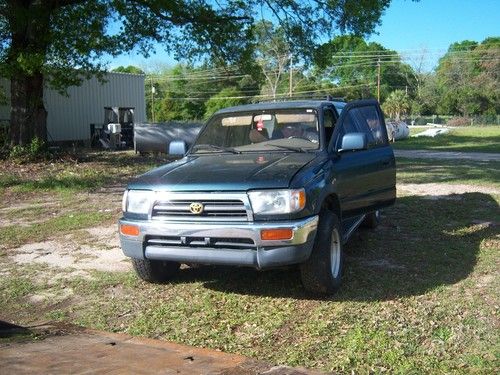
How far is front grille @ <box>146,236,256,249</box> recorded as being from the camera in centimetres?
463

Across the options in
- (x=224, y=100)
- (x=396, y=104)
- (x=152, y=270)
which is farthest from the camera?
(x=224, y=100)

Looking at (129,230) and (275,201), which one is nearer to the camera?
(275,201)

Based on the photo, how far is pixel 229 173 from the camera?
493 centimetres

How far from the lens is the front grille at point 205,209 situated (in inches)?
183

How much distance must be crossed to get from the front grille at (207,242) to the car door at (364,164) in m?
1.41

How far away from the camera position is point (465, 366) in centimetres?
369

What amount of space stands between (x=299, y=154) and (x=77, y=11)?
13.0 meters

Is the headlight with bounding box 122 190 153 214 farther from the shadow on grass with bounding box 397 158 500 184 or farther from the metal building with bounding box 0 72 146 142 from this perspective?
the metal building with bounding box 0 72 146 142

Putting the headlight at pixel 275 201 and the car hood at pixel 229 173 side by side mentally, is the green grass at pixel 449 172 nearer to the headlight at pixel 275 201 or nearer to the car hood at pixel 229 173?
the car hood at pixel 229 173

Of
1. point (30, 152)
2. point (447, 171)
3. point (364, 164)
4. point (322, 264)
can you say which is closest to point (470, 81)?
point (447, 171)

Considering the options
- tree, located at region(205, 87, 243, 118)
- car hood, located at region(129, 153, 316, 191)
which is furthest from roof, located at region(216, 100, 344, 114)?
tree, located at region(205, 87, 243, 118)

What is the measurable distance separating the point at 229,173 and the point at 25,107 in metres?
14.9

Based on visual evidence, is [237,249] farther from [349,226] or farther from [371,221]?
[371,221]

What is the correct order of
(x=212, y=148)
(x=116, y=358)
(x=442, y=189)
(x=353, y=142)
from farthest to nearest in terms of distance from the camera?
(x=442, y=189) → (x=212, y=148) → (x=353, y=142) → (x=116, y=358)
